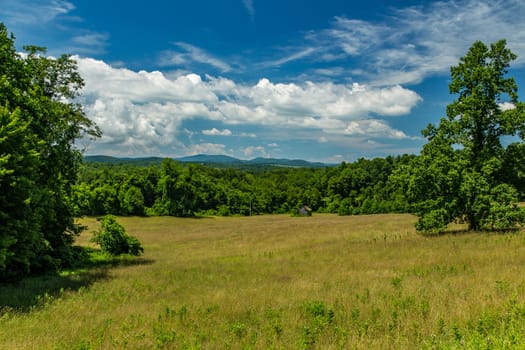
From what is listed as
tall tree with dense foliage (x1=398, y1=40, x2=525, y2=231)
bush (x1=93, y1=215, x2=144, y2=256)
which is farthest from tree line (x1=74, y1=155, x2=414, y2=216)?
tall tree with dense foliage (x1=398, y1=40, x2=525, y2=231)

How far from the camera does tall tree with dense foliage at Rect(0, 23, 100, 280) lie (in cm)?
1212

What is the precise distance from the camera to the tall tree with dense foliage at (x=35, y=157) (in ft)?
39.8

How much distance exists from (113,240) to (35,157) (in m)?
14.6

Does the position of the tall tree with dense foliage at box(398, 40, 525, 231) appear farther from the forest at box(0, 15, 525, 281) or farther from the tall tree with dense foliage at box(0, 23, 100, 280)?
the tall tree with dense foliage at box(0, 23, 100, 280)

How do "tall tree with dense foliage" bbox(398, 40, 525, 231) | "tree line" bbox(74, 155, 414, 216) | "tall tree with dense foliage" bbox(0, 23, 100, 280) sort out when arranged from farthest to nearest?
1. "tree line" bbox(74, 155, 414, 216)
2. "tall tree with dense foliage" bbox(398, 40, 525, 231)
3. "tall tree with dense foliage" bbox(0, 23, 100, 280)

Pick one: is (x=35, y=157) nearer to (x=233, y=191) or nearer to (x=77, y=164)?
(x=77, y=164)

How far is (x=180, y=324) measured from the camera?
867 centimetres

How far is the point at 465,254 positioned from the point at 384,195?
98806 millimetres

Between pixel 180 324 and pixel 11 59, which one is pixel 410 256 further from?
pixel 11 59

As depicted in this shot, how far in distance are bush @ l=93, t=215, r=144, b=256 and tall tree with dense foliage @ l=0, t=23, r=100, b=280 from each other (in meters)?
3.16

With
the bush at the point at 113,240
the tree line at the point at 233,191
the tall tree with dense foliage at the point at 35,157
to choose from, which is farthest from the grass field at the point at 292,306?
the tree line at the point at 233,191

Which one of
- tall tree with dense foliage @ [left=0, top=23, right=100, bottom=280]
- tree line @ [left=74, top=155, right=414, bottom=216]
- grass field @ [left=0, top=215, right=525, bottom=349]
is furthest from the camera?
tree line @ [left=74, top=155, right=414, bottom=216]

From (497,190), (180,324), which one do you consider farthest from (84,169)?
(497,190)

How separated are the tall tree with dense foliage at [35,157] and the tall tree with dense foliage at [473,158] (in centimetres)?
2100
